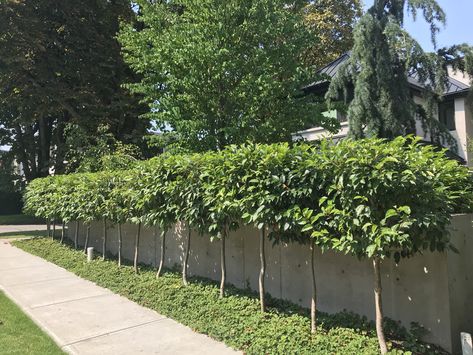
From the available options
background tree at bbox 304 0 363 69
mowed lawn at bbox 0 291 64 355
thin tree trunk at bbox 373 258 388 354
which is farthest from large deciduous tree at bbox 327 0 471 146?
background tree at bbox 304 0 363 69

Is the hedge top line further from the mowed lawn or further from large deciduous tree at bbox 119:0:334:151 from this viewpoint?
large deciduous tree at bbox 119:0:334:151

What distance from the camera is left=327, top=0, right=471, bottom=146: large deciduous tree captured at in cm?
1166

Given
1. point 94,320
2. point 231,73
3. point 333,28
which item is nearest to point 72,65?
point 231,73

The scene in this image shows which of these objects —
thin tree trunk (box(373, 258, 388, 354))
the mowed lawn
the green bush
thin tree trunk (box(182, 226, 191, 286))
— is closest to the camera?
thin tree trunk (box(373, 258, 388, 354))

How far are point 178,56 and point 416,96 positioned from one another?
10559mm

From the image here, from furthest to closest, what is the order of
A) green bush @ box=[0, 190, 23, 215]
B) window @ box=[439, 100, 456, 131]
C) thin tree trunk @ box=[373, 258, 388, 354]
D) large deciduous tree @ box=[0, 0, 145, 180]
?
green bush @ box=[0, 190, 23, 215] → window @ box=[439, 100, 456, 131] → large deciduous tree @ box=[0, 0, 145, 180] → thin tree trunk @ box=[373, 258, 388, 354]

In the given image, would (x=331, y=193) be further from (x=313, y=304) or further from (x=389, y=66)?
(x=389, y=66)

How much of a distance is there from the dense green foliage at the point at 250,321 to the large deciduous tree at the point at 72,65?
11.4 meters

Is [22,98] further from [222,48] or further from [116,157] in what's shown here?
[222,48]

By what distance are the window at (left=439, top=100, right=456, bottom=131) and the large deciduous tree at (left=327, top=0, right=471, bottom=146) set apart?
27.3ft

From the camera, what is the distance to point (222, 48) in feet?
29.0

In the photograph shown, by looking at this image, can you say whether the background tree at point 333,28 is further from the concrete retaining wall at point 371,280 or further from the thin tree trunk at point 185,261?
the concrete retaining wall at point 371,280

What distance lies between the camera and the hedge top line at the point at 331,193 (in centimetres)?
397

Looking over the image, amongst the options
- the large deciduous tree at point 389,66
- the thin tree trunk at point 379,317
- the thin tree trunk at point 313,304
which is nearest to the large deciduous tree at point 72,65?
the large deciduous tree at point 389,66
